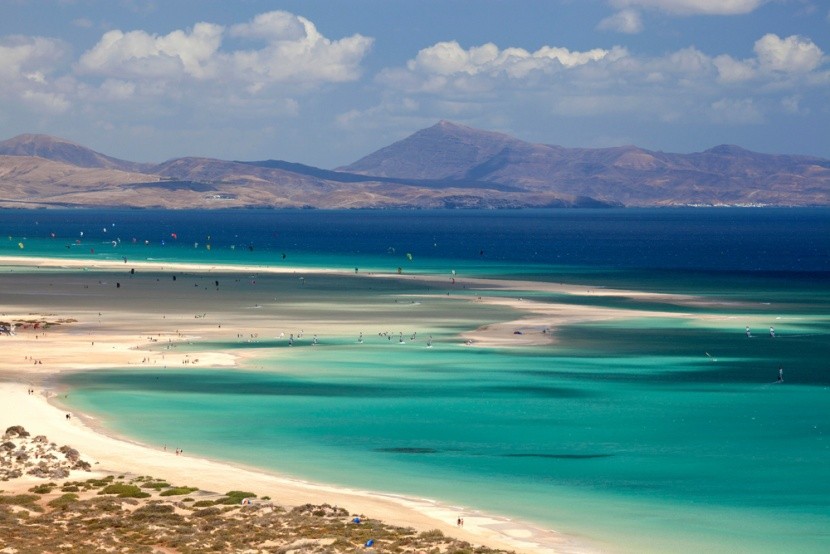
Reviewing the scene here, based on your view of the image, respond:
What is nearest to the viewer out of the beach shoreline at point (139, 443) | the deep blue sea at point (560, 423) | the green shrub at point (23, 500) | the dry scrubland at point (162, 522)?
the dry scrubland at point (162, 522)

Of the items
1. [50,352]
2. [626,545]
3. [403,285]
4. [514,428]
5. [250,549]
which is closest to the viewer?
[250,549]

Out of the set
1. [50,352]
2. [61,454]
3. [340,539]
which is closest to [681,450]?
[340,539]

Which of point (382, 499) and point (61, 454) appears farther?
point (61, 454)

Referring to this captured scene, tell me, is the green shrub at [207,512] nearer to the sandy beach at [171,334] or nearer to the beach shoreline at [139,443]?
the beach shoreline at [139,443]

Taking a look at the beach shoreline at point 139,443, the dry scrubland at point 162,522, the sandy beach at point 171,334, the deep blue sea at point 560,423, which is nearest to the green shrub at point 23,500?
the dry scrubland at point 162,522

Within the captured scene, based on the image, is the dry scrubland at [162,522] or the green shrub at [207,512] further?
the green shrub at [207,512]

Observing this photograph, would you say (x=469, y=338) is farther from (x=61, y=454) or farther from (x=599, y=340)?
(x=61, y=454)
